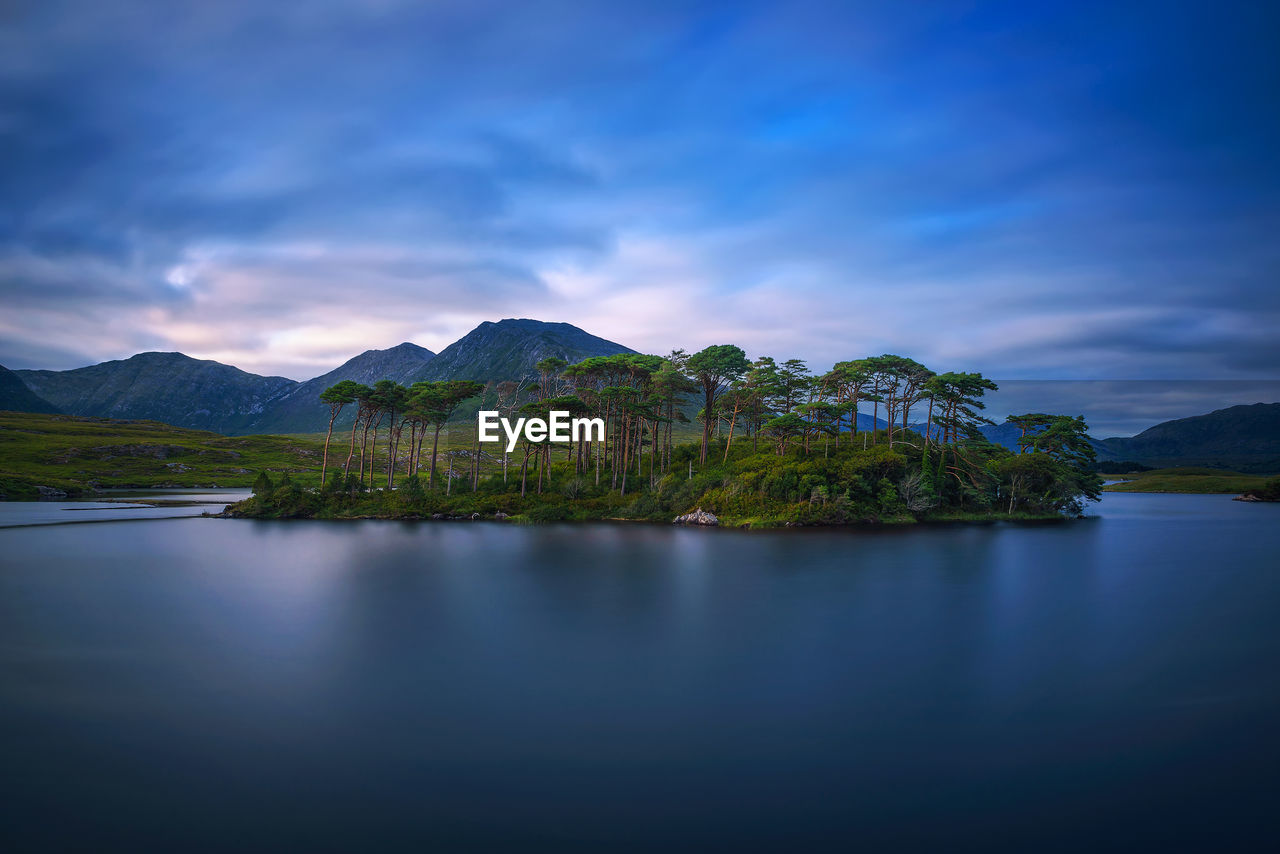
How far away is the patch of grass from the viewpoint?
102250 millimetres

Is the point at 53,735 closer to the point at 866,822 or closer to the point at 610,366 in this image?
the point at 866,822

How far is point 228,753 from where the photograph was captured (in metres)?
8.52

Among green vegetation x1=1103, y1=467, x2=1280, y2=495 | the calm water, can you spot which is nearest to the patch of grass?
green vegetation x1=1103, y1=467, x2=1280, y2=495

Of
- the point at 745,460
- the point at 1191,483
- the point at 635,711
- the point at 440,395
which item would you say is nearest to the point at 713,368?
the point at 745,460

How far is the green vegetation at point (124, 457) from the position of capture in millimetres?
74812

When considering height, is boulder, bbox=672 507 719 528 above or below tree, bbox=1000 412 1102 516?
below

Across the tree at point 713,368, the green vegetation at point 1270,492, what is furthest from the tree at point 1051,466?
the green vegetation at point 1270,492

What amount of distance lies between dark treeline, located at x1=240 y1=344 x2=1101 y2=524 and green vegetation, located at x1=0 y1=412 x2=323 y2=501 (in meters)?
46.6

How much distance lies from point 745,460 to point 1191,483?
12065cm

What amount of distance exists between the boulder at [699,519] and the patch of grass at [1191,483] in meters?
110

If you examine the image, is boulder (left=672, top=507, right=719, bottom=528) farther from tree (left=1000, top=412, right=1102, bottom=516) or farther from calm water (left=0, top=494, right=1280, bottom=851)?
tree (left=1000, top=412, right=1102, bottom=516)

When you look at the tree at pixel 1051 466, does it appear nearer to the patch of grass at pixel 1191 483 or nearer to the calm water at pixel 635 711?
the calm water at pixel 635 711

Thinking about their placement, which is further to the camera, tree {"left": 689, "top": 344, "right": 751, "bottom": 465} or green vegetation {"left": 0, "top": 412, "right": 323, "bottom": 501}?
green vegetation {"left": 0, "top": 412, "right": 323, "bottom": 501}

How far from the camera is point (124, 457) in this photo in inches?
3716
